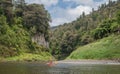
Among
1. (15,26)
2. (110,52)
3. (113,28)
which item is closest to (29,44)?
(15,26)

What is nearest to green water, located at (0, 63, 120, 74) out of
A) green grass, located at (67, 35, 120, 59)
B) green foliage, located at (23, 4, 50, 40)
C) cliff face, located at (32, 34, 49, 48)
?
green grass, located at (67, 35, 120, 59)

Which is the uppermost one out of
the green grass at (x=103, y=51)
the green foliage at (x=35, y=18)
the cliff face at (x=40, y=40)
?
the green foliage at (x=35, y=18)

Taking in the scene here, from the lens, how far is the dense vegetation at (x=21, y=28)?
11550 centimetres

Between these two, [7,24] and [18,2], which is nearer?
[7,24]

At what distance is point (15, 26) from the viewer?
132m

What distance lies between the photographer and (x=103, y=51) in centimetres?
9631

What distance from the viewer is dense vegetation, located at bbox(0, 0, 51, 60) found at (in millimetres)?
115500

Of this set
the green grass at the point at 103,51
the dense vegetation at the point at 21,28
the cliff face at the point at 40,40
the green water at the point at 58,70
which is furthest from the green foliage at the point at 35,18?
the green water at the point at 58,70

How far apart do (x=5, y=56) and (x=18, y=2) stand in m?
45.0

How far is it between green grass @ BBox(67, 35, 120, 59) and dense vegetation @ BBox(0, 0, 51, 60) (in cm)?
2376

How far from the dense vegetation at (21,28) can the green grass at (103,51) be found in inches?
936

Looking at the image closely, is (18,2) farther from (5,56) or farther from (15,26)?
(5,56)

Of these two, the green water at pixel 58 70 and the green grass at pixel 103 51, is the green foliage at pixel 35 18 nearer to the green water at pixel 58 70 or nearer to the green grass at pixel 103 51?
the green grass at pixel 103 51

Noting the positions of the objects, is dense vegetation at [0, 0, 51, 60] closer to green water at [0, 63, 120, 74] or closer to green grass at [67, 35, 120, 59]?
green grass at [67, 35, 120, 59]
